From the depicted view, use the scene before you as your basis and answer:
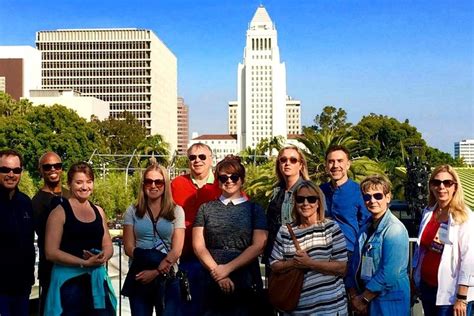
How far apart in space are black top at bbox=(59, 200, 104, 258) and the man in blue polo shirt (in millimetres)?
1804

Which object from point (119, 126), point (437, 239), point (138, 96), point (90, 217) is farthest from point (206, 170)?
point (138, 96)

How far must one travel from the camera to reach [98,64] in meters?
121

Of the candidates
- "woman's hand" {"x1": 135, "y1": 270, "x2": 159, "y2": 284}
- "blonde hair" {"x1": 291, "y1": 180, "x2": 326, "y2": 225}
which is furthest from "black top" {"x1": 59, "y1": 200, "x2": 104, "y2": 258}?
"blonde hair" {"x1": 291, "y1": 180, "x2": 326, "y2": 225}

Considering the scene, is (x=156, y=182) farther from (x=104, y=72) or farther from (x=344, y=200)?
(x=104, y=72)

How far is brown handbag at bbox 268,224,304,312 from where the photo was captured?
4305 mm

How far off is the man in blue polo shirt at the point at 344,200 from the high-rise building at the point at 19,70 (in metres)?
100

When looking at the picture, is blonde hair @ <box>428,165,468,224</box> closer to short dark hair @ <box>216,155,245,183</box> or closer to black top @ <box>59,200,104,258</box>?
short dark hair @ <box>216,155,245,183</box>

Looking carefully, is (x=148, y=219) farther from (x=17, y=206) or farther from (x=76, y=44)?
(x=76, y=44)

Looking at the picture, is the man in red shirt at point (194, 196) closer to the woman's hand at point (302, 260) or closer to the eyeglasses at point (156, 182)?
the eyeglasses at point (156, 182)

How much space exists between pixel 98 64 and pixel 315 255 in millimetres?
121584

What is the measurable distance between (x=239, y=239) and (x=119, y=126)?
253 ft

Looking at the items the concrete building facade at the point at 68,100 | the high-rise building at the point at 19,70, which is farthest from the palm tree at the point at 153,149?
the high-rise building at the point at 19,70

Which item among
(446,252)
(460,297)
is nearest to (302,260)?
(446,252)

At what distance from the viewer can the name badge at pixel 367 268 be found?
429 centimetres
